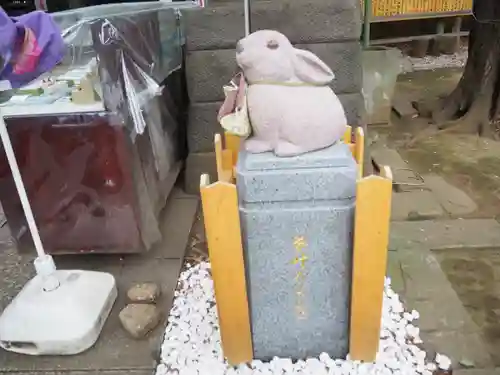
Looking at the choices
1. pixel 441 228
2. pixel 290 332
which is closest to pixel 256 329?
pixel 290 332

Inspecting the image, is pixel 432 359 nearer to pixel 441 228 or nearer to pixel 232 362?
pixel 232 362

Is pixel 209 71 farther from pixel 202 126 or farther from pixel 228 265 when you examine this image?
pixel 228 265

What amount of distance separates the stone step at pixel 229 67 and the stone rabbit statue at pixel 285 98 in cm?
107

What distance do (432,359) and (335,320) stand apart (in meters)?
0.34

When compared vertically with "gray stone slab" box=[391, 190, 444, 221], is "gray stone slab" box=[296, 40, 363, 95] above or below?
above

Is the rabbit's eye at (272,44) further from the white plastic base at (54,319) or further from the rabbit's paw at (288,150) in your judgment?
the white plastic base at (54,319)

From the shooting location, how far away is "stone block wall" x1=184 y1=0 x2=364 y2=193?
7.73 feet

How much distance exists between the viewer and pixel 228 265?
144 cm

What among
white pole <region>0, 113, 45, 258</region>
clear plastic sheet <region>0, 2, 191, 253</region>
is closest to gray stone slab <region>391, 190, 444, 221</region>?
clear plastic sheet <region>0, 2, 191, 253</region>

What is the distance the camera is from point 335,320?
155cm

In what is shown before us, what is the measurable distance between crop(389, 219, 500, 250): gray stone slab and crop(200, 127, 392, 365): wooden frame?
770mm

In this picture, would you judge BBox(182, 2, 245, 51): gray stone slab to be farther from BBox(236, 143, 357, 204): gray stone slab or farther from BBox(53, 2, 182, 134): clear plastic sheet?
BBox(236, 143, 357, 204): gray stone slab

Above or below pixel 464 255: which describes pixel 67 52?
above

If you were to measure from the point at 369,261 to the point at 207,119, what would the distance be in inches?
54.2
